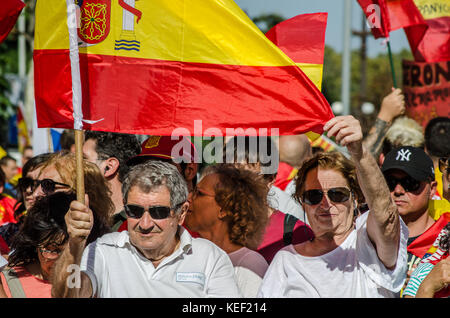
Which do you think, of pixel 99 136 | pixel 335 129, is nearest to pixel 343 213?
pixel 335 129

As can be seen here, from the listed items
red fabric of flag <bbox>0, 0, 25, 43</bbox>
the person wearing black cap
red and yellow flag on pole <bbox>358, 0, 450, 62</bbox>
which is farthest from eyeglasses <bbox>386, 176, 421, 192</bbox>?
red fabric of flag <bbox>0, 0, 25, 43</bbox>

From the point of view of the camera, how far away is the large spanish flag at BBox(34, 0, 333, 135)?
3.93 m

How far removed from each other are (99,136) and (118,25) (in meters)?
1.39

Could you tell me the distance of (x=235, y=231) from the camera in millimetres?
4207

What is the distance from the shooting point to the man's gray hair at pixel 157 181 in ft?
11.6

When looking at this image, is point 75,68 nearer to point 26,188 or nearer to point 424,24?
point 26,188

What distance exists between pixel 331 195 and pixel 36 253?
1709 mm

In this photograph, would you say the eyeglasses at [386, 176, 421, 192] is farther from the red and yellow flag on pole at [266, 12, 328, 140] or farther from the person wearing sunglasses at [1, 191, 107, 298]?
the person wearing sunglasses at [1, 191, 107, 298]

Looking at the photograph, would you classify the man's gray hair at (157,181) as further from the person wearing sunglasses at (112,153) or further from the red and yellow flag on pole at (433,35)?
the red and yellow flag on pole at (433,35)

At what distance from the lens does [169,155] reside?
4586 millimetres

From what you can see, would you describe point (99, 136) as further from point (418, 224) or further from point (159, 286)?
point (418, 224)

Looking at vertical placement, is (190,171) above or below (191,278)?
above

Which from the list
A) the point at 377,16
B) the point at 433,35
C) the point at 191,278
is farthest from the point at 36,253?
the point at 433,35

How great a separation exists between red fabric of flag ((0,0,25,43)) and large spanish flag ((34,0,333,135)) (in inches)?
14.3
